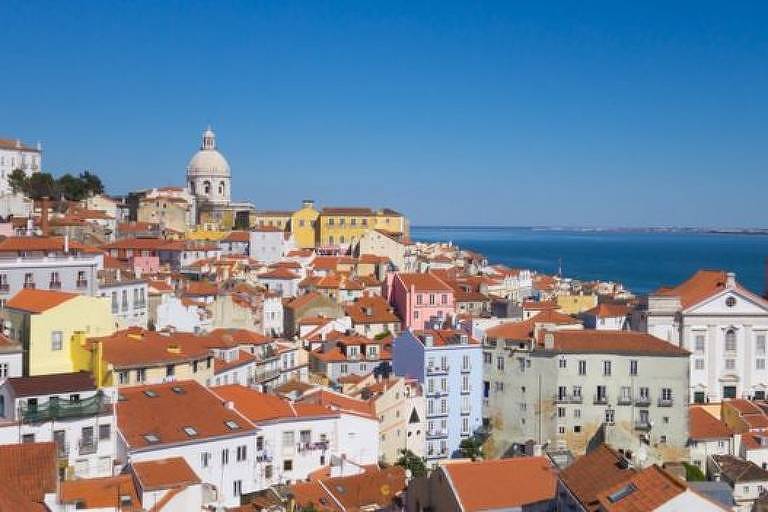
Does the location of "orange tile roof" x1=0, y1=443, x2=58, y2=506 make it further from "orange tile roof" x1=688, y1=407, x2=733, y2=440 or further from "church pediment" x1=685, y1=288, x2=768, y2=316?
"church pediment" x1=685, y1=288, x2=768, y2=316

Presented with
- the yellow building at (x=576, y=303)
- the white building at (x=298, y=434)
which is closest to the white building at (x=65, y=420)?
the white building at (x=298, y=434)

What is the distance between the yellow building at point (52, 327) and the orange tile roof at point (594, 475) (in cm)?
1606

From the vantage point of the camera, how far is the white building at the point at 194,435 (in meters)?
25.6

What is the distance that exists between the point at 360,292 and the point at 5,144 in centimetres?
5603

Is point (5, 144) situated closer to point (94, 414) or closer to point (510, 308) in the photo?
point (510, 308)

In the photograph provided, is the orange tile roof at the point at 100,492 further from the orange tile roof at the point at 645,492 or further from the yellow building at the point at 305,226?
the yellow building at the point at 305,226

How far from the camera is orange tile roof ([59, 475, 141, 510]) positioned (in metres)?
20.8

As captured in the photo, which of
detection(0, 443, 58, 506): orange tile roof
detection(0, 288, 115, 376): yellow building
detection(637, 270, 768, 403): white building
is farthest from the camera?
detection(637, 270, 768, 403): white building

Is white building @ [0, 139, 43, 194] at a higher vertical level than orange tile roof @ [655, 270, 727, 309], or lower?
higher

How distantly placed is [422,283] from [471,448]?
1640cm

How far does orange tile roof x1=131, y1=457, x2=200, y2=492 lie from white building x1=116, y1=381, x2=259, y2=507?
0.93 meters

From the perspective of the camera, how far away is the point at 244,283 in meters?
57.9

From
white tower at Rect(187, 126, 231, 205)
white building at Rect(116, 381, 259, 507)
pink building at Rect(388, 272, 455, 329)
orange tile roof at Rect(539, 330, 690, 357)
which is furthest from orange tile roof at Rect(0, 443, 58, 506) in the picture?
white tower at Rect(187, 126, 231, 205)

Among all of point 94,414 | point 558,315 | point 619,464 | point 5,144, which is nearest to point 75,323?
point 94,414
